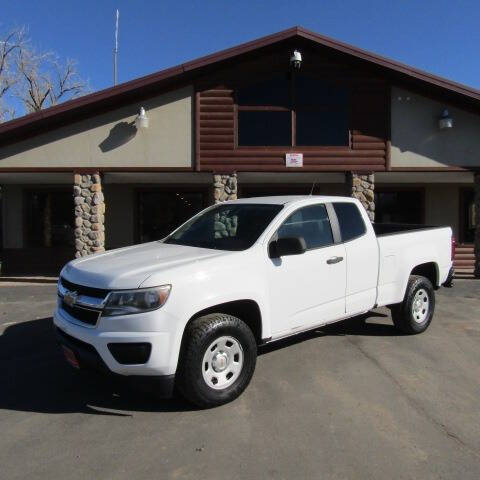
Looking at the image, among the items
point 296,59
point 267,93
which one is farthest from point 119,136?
point 296,59

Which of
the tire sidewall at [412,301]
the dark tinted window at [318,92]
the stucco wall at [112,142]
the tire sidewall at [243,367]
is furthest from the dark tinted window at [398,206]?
the tire sidewall at [243,367]

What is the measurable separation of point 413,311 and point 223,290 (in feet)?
10.6

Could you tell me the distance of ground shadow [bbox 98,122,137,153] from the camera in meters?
10.9

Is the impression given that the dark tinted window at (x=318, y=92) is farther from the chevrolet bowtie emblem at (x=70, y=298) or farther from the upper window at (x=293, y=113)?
the chevrolet bowtie emblem at (x=70, y=298)

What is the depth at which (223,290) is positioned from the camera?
157 inches

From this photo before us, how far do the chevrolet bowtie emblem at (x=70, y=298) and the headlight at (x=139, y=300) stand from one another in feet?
1.61

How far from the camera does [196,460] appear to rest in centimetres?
322

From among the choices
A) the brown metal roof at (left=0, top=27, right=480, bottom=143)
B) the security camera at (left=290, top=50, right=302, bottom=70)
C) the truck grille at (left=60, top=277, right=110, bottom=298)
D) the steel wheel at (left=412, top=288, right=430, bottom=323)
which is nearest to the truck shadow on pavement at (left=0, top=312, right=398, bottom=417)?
the steel wheel at (left=412, top=288, right=430, bottom=323)

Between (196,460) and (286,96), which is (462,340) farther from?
(286,96)

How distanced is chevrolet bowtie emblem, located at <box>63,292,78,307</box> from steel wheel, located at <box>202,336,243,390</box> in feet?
3.84

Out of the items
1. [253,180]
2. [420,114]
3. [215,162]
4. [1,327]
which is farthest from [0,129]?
[420,114]

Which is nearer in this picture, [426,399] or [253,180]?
[426,399]

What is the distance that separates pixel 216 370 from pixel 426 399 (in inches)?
72.9

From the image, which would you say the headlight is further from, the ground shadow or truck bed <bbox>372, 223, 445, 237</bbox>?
the ground shadow
